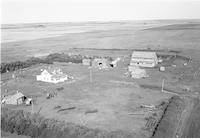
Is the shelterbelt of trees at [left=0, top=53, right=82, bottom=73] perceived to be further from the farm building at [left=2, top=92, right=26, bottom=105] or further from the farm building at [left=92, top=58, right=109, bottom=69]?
the farm building at [left=2, top=92, right=26, bottom=105]

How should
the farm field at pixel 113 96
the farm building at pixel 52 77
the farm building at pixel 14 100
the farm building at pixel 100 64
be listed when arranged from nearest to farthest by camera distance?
the farm field at pixel 113 96 → the farm building at pixel 14 100 → the farm building at pixel 52 77 → the farm building at pixel 100 64

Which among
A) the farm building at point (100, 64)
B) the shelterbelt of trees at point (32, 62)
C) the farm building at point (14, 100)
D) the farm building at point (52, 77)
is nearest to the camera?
the farm building at point (14, 100)

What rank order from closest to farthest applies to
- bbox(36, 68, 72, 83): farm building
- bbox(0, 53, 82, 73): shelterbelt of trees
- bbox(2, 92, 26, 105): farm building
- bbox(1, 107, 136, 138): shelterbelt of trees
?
bbox(1, 107, 136, 138): shelterbelt of trees, bbox(2, 92, 26, 105): farm building, bbox(36, 68, 72, 83): farm building, bbox(0, 53, 82, 73): shelterbelt of trees

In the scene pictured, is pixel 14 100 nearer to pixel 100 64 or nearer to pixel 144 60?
pixel 100 64

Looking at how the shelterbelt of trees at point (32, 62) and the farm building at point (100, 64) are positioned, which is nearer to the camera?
the farm building at point (100, 64)

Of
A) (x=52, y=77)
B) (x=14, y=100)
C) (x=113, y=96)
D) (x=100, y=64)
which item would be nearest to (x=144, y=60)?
(x=100, y=64)

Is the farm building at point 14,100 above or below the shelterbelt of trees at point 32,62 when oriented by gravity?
below

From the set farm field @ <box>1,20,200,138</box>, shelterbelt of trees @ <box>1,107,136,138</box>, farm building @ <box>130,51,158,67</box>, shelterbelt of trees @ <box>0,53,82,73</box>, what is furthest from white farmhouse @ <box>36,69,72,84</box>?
farm building @ <box>130,51,158,67</box>

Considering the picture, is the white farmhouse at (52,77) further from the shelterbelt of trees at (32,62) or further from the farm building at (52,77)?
the shelterbelt of trees at (32,62)

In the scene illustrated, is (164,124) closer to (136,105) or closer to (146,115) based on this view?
(146,115)

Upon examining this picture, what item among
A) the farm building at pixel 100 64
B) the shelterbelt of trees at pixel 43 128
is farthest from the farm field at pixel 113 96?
the farm building at pixel 100 64

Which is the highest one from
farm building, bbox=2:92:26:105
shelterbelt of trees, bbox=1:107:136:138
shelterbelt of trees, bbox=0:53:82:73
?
shelterbelt of trees, bbox=0:53:82:73

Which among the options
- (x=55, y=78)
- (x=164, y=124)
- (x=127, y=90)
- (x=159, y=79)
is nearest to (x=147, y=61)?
(x=159, y=79)
